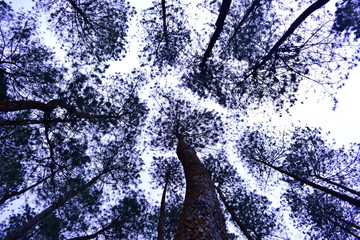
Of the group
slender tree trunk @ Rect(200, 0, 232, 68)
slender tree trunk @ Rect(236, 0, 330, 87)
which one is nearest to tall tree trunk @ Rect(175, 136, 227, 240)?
slender tree trunk @ Rect(200, 0, 232, 68)

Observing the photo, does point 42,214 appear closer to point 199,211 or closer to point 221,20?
point 199,211

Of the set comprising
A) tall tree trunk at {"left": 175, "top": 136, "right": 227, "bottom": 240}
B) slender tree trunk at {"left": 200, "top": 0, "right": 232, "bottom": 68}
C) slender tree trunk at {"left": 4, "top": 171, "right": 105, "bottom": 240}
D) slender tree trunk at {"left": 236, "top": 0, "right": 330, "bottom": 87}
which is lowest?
tall tree trunk at {"left": 175, "top": 136, "right": 227, "bottom": 240}

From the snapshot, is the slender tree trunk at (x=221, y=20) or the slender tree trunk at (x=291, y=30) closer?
the slender tree trunk at (x=291, y=30)

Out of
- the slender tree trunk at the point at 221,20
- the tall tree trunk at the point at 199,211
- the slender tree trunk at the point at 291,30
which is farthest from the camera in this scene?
the slender tree trunk at the point at 221,20

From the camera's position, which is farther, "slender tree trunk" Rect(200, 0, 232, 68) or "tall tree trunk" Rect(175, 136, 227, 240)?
"slender tree trunk" Rect(200, 0, 232, 68)

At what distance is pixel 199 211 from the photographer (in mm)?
3586

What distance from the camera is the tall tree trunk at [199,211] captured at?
302cm

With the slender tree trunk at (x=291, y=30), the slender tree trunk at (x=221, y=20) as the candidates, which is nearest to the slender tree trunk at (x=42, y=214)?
the slender tree trunk at (x=221, y=20)

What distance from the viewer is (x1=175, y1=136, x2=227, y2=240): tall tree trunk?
9.90 feet

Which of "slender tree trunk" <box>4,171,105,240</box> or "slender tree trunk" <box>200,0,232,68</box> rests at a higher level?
"slender tree trunk" <box>200,0,232,68</box>

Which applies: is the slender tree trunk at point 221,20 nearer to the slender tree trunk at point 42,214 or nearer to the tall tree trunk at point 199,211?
the tall tree trunk at point 199,211

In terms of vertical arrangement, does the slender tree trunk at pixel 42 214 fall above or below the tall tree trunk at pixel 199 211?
above

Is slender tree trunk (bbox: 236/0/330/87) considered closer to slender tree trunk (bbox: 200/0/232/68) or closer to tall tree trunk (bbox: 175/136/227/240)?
slender tree trunk (bbox: 200/0/232/68)

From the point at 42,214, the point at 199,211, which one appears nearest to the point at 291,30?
the point at 199,211
